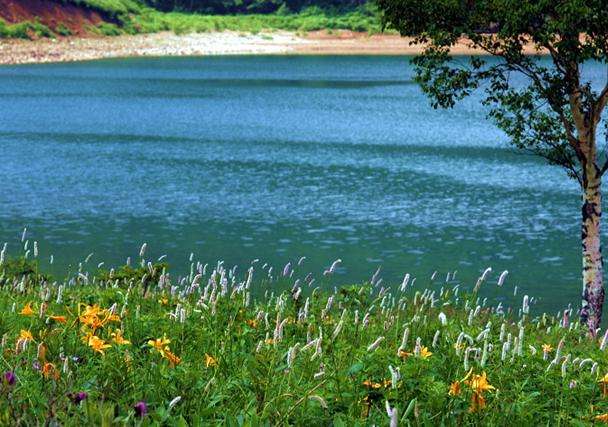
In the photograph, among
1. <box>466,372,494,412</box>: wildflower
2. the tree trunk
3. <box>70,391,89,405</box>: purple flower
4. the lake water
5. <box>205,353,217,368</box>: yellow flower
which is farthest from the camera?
the lake water

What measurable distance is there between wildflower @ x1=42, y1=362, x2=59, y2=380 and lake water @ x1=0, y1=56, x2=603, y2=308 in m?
22.8

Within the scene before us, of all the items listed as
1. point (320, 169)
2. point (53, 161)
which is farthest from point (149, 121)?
point (320, 169)

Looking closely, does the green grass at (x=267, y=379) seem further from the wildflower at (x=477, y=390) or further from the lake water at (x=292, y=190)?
the lake water at (x=292, y=190)

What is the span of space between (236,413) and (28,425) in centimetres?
146

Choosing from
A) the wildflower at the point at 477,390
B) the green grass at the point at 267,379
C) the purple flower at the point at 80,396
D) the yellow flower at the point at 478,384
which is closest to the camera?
the purple flower at the point at 80,396

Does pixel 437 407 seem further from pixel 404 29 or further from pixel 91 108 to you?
pixel 91 108

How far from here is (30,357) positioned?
304 inches

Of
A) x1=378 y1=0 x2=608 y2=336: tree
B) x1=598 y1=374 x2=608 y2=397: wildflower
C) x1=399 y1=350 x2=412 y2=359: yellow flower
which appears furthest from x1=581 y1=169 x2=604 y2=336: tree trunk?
x1=399 y1=350 x2=412 y2=359: yellow flower

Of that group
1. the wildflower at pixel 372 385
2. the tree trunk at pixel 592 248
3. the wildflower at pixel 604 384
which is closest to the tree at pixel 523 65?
the tree trunk at pixel 592 248

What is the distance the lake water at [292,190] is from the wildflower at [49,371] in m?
22.8

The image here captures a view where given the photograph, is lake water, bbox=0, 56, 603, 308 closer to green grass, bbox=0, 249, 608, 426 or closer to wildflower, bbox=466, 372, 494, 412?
green grass, bbox=0, 249, 608, 426

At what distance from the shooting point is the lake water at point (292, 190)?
34.1 meters

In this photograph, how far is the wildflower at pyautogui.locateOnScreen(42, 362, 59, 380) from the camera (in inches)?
255

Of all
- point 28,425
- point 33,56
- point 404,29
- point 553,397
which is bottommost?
point 33,56
